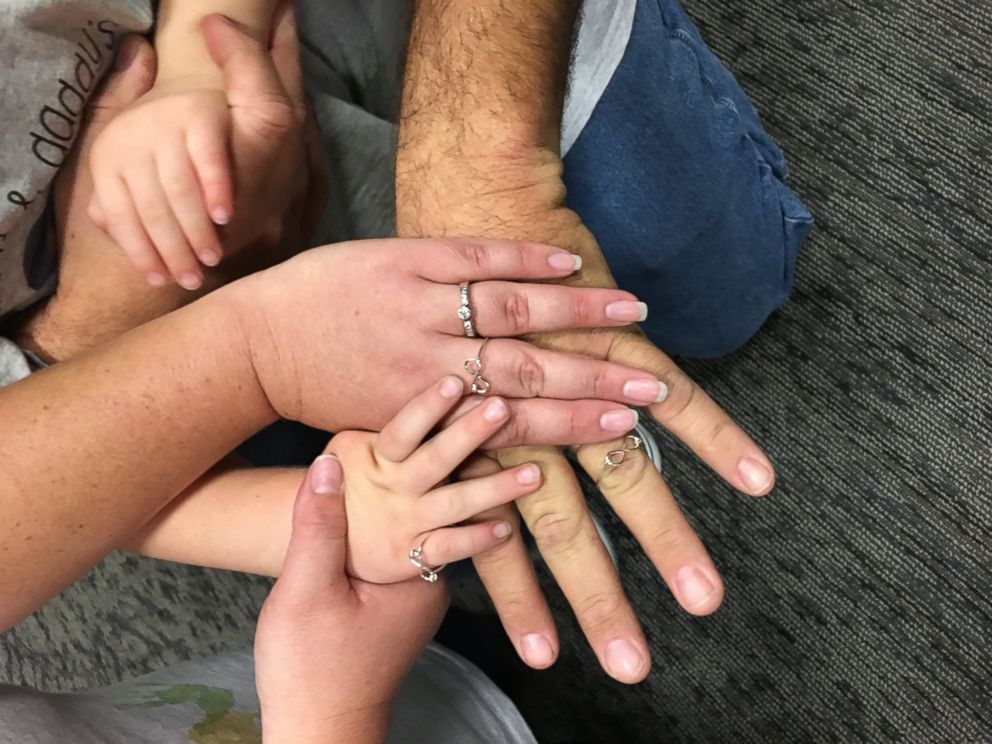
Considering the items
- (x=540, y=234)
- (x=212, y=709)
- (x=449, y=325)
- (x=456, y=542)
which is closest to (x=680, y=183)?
(x=540, y=234)

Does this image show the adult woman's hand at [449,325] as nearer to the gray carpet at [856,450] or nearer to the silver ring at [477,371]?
the silver ring at [477,371]

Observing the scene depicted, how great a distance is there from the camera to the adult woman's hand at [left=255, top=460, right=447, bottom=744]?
616mm

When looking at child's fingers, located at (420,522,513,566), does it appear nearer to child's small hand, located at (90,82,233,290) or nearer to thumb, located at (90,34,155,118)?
child's small hand, located at (90,82,233,290)

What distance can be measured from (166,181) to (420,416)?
0.93ft

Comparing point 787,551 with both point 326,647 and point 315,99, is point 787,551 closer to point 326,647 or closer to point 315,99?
point 326,647

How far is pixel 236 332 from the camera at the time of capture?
66 centimetres

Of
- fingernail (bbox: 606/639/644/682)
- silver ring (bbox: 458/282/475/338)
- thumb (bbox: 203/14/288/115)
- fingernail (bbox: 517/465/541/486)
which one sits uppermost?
thumb (bbox: 203/14/288/115)

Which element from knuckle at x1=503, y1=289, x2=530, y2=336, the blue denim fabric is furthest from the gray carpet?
knuckle at x1=503, y1=289, x2=530, y2=336

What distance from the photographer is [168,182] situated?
2.14 ft

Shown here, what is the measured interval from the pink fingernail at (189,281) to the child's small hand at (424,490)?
0.20 m

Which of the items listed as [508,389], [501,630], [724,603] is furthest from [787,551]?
[508,389]

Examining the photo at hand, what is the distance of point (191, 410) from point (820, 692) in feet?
2.88

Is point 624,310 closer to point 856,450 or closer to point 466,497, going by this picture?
point 466,497

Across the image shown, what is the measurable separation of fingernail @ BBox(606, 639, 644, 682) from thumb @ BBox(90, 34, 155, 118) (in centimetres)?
64
